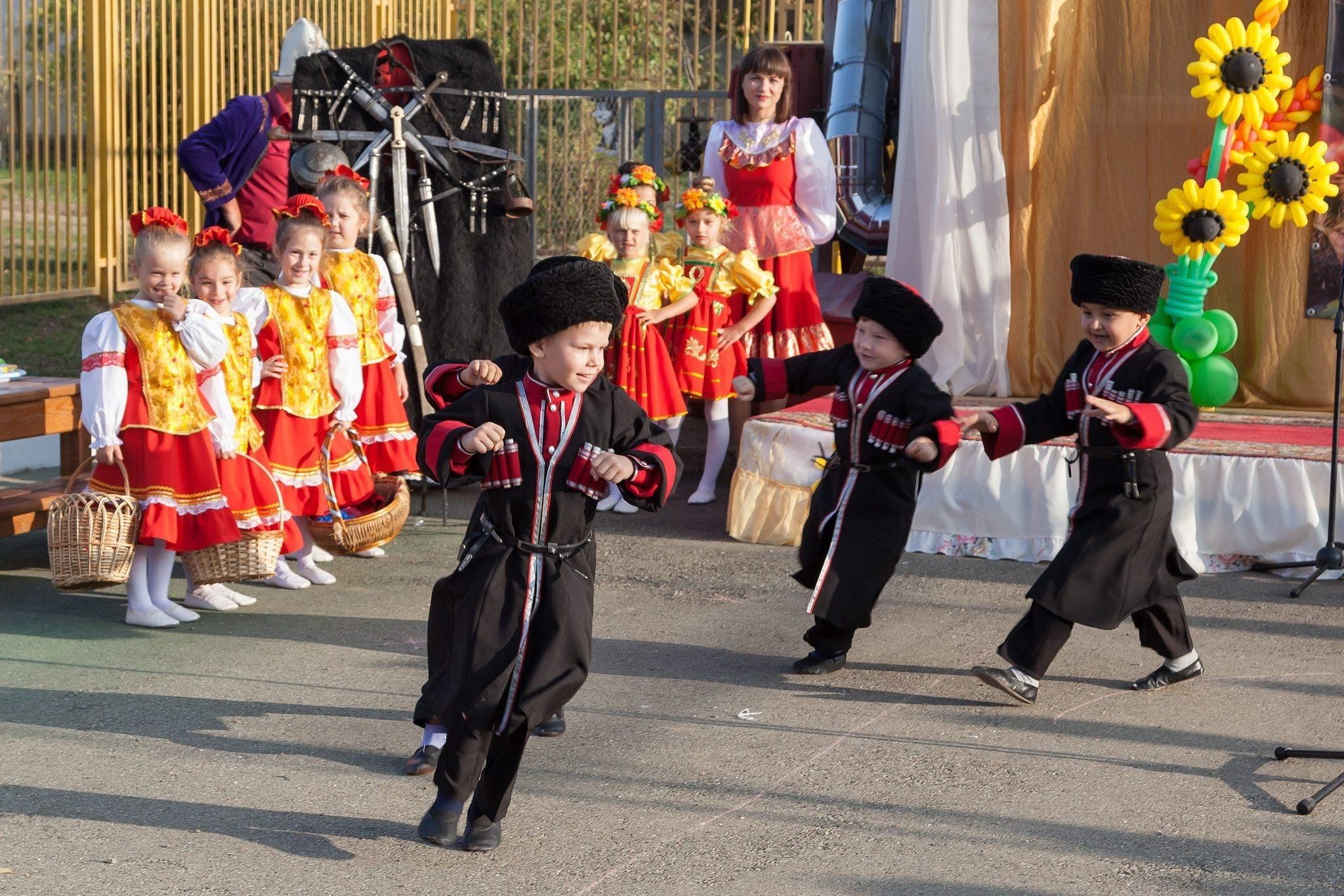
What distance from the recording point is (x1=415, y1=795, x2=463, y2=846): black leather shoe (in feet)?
12.1

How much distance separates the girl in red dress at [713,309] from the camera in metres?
7.63

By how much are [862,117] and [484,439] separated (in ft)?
18.4

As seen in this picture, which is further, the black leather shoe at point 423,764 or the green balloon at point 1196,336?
the green balloon at point 1196,336

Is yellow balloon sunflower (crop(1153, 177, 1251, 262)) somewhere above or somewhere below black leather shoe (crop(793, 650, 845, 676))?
above

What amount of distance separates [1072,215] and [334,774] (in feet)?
17.5

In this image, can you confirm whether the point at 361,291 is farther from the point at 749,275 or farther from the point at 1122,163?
the point at 1122,163

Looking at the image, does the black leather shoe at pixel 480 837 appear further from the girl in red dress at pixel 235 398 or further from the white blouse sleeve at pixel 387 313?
the white blouse sleeve at pixel 387 313

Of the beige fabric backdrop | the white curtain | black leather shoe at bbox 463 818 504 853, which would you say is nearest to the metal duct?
the white curtain

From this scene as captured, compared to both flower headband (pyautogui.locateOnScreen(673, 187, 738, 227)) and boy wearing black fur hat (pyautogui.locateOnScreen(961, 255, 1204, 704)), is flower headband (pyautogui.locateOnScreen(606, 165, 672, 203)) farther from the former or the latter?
boy wearing black fur hat (pyautogui.locateOnScreen(961, 255, 1204, 704))

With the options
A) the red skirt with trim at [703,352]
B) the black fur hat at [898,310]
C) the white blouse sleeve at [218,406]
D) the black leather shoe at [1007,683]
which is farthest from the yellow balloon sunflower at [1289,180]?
the white blouse sleeve at [218,406]

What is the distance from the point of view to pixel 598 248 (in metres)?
7.53

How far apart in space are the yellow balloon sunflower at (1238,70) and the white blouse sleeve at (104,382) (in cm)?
480

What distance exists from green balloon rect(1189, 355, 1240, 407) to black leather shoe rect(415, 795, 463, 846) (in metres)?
5.02

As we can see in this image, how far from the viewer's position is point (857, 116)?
344 inches
